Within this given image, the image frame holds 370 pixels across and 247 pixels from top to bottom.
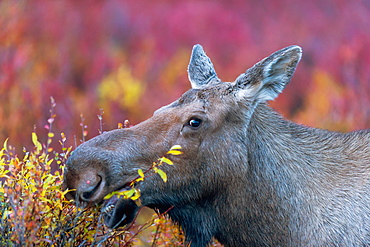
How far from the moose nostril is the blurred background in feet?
18.3

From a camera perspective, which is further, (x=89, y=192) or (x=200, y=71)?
(x=200, y=71)

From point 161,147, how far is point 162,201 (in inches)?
15.1

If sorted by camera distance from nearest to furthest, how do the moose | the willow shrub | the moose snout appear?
the willow shrub
the moose snout
the moose

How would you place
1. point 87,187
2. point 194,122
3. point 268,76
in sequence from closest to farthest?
point 87,187
point 194,122
point 268,76

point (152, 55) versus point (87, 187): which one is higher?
point (152, 55)

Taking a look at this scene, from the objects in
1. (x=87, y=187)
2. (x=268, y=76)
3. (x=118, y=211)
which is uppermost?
(x=268, y=76)

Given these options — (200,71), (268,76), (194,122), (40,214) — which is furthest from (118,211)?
(200,71)

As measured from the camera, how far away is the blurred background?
11.9 m

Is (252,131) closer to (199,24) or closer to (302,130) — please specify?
(302,130)

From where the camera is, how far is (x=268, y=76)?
4422 mm

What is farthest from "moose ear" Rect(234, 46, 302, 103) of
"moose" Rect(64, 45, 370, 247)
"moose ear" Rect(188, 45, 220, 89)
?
"moose ear" Rect(188, 45, 220, 89)

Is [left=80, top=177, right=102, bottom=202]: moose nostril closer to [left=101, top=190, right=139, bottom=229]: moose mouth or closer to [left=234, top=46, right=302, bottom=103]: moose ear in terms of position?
[left=101, top=190, right=139, bottom=229]: moose mouth

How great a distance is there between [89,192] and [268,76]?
1.55 m

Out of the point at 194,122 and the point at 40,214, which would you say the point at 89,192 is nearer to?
the point at 40,214
